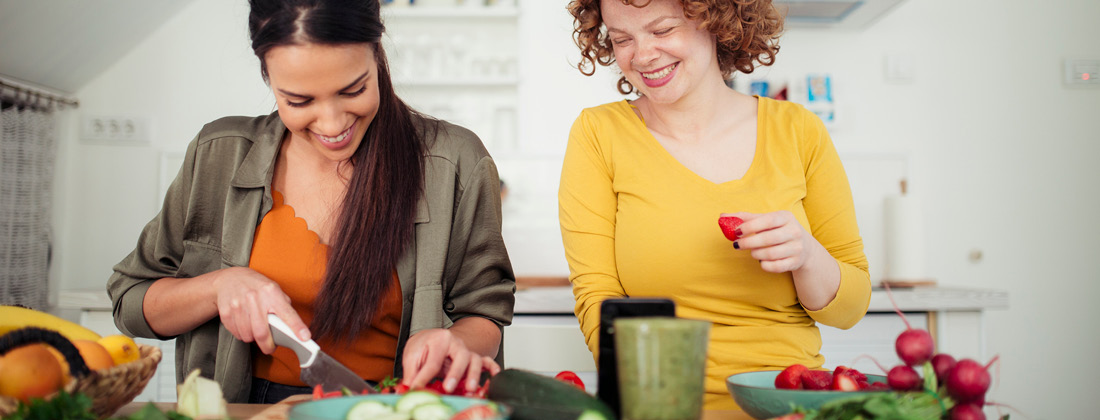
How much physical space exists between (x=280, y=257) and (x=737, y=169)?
78cm

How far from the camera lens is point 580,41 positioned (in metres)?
1.42

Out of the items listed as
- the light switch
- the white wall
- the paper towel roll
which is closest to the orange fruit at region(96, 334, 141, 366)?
the white wall

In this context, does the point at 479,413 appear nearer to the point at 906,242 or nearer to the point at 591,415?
the point at 591,415

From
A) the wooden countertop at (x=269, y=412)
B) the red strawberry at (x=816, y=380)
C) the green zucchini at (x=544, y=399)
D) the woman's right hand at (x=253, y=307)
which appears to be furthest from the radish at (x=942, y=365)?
the woman's right hand at (x=253, y=307)

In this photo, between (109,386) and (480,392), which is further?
(480,392)

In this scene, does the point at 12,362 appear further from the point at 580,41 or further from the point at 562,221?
the point at 580,41

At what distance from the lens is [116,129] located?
315 centimetres

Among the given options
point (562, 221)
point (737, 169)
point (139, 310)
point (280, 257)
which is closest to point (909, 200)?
point (737, 169)

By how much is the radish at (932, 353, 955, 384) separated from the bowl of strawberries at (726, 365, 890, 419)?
0.05m

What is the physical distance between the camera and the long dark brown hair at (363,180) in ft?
3.38

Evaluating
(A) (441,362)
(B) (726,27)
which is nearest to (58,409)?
(A) (441,362)

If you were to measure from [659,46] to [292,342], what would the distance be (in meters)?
0.72

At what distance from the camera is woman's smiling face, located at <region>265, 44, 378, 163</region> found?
1.02 metres

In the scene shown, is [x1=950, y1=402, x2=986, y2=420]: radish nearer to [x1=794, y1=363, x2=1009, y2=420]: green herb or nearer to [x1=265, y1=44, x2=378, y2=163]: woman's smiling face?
[x1=794, y1=363, x2=1009, y2=420]: green herb
